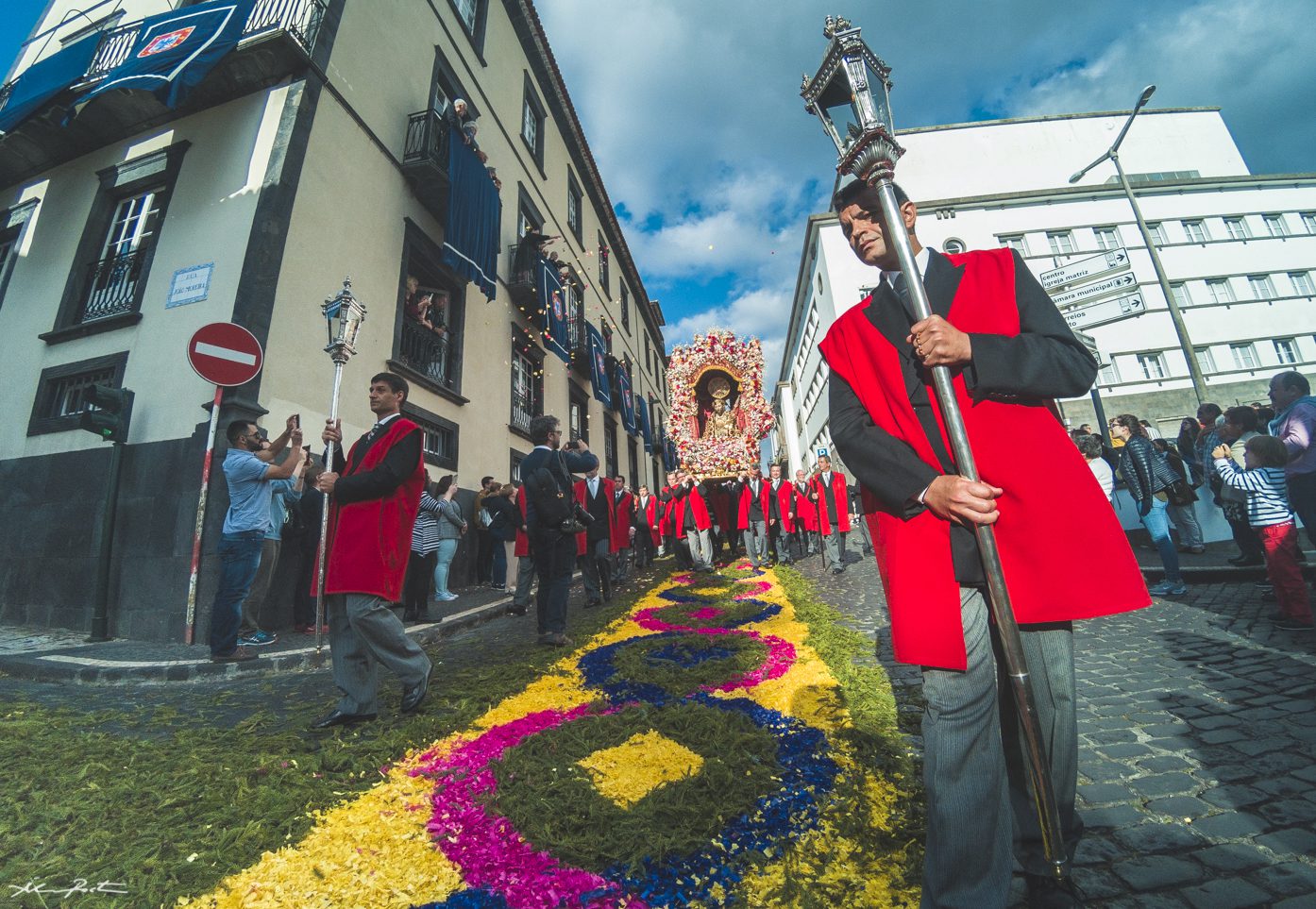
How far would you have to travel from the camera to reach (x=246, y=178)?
23.7ft

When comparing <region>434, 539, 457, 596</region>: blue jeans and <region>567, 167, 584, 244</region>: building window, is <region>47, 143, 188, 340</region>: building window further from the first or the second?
<region>567, 167, 584, 244</region>: building window

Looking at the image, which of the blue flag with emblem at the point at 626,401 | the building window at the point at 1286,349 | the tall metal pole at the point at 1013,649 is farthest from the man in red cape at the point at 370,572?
the building window at the point at 1286,349

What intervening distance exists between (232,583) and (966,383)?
586 cm

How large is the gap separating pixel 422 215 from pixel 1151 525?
1201 cm

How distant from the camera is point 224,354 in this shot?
525 centimetres

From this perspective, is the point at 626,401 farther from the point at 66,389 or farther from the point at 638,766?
the point at 638,766

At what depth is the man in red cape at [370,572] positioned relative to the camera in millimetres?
2920

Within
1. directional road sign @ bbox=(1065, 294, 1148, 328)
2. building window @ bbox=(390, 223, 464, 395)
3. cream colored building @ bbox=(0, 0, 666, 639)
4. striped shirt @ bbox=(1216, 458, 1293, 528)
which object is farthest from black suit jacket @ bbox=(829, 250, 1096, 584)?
building window @ bbox=(390, 223, 464, 395)

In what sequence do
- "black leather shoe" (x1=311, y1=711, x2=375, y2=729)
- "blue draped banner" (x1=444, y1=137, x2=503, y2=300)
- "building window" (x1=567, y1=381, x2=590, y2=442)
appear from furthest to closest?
1. "building window" (x1=567, y1=381, x2=590, y2=442)
2. "blue draped banner" (x1=444, y1=137, x2=503, y2=300)
3. "black leather shoe" (x1=311, y1=711, x2=375, y2=729)

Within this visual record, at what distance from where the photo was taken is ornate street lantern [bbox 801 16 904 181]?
1.61m

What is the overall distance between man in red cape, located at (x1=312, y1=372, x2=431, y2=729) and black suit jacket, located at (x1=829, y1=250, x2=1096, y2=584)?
8.54 ft

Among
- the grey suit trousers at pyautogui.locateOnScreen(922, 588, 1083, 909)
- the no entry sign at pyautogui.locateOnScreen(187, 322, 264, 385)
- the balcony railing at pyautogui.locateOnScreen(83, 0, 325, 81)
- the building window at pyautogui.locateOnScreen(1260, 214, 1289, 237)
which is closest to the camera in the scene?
the grey suit trousers at pyautogui.locateOnScreen(922, 588, 1083, 909)

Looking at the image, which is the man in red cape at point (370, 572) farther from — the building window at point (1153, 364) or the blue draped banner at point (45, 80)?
the building window at point (1153, 364)

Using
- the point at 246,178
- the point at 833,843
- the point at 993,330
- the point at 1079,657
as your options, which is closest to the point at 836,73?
the point at 993,330
